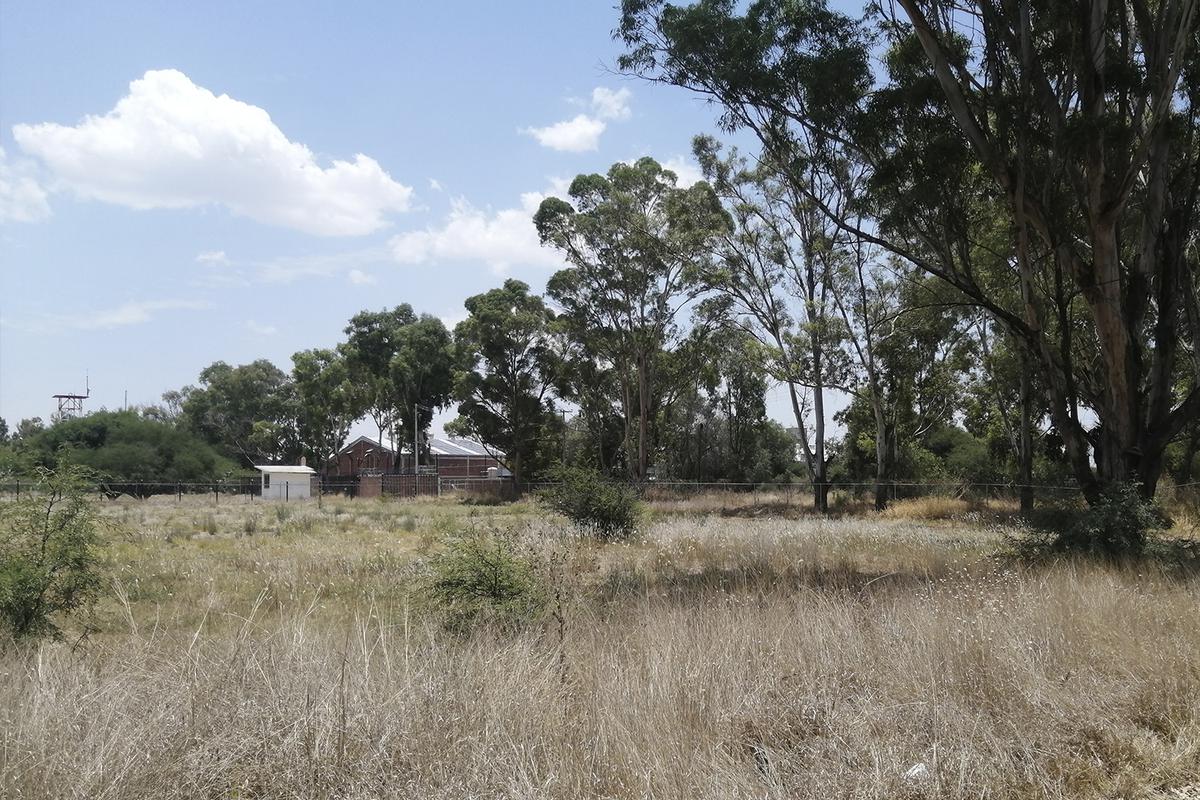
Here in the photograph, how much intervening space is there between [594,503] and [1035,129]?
442 inches

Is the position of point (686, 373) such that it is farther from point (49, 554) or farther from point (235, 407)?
point (235, 407)

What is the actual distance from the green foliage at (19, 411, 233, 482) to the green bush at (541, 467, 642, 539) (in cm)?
5279

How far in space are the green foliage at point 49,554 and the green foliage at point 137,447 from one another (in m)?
60.1

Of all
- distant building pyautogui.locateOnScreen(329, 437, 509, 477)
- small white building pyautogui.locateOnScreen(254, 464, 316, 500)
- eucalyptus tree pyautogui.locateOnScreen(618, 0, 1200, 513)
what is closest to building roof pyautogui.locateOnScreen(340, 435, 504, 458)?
distant building pyautogui.locateOnScreen(329, 437, 509, 477)

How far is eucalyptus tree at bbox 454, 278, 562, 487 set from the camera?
51.3 meters

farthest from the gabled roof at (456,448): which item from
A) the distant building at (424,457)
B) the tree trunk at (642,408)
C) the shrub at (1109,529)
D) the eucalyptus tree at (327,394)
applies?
the shrub at (1109,529)

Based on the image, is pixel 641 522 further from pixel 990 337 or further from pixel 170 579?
pixel 990 337

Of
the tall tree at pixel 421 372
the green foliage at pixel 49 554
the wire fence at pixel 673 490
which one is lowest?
the wire fence at pixel 673 490

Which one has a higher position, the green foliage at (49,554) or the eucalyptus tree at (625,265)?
the eucalyptus tree at (625,265)

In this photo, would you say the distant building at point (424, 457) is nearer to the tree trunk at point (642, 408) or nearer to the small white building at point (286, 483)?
the small white building at point (286, 483)

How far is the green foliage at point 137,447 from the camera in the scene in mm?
63594

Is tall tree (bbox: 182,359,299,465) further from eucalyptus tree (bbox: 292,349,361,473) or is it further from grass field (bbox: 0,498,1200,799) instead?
grass field (bbox: 0,498,1200,799)

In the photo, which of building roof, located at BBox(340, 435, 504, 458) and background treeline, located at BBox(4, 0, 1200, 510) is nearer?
background treeline, located at BBox(4, 0, 1200, 510)

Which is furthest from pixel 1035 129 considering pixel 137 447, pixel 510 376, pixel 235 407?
pixel 235 407
